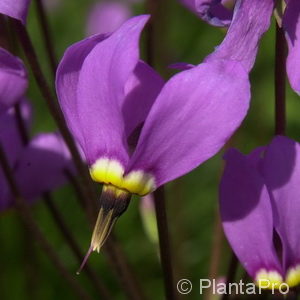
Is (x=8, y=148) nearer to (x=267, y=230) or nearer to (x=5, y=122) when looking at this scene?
(x=5, y=122)

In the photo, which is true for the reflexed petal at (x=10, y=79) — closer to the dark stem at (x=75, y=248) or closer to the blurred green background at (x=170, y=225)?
the dark stem at (x=75, y=248)

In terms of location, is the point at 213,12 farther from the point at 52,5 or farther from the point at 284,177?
the point at 52,5

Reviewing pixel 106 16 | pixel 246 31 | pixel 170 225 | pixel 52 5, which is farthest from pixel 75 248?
pixel 52 5

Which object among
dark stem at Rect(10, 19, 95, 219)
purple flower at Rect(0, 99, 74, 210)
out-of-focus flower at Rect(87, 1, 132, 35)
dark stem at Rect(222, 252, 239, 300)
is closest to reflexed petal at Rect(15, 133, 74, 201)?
purple flower at Rect(0, 99, 74, 210)

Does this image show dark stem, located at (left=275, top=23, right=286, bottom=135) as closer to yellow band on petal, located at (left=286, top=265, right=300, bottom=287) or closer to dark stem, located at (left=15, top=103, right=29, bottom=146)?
yellow band on petal, located at (left=286, top=265, right=300, bottom=287)

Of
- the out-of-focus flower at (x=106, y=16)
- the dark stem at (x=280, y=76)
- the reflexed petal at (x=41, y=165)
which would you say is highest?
the dark stem at (x=280, y=76)

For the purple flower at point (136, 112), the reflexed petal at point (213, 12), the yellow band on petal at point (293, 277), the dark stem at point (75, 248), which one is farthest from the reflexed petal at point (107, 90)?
the dark stem at point (75, 248)
